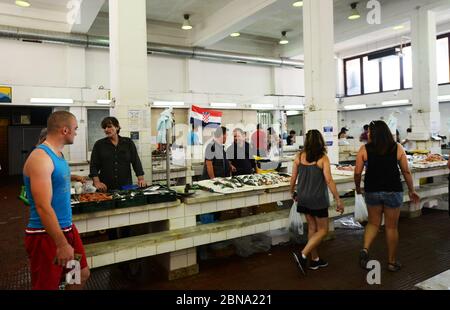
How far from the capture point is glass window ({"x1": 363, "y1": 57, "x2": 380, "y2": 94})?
1393 cm

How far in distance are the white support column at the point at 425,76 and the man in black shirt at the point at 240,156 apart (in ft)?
19.0

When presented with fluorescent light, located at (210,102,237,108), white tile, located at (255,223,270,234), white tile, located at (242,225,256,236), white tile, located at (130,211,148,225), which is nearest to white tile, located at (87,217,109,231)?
white tile, located at (130,211,148,225)

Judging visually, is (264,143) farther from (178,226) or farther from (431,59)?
(178,226)

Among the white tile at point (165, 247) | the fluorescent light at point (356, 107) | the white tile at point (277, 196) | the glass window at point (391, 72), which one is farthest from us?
the fluorescent light at point (356, 107)

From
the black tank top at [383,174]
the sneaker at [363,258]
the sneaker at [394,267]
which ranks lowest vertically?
the sneaker at [394,267]

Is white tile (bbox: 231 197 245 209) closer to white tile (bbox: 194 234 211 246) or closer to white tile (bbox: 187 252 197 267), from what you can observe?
white tile (bbox: 194 234 211 246)

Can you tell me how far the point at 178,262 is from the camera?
3629 mm

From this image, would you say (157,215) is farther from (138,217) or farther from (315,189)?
(315,189)

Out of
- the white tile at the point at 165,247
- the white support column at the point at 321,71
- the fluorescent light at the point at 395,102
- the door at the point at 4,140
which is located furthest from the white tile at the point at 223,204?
the door at the point at 4,140

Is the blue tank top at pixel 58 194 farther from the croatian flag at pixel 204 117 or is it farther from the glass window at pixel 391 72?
the glass window at pixel 391 72

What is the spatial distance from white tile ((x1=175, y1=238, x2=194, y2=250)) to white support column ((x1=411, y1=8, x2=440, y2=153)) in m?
7.73

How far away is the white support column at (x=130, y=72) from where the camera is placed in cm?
461

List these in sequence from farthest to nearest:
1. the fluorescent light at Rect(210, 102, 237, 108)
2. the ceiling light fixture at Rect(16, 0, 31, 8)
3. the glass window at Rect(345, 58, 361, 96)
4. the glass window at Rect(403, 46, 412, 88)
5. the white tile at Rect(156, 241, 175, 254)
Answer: the glass window at Rect(345, 58, 361, 96), the glass window at Rect(403, 46, 412, 88), the fluorescent light at Rect(210, 102, 237, 108), the ceiling light fixture at Rect(16, 0, 31, 8), the white tile at Rect(156, 241, 175, 254)

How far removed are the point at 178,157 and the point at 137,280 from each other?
4983 mm
